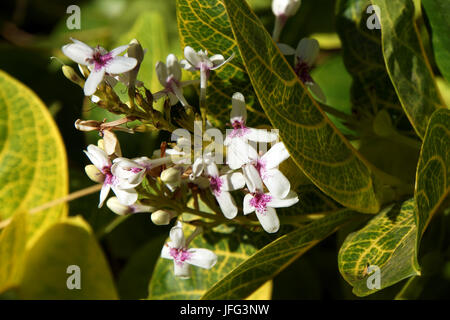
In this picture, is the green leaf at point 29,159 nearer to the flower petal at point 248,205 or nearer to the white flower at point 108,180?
→ the white flower at point 108,180

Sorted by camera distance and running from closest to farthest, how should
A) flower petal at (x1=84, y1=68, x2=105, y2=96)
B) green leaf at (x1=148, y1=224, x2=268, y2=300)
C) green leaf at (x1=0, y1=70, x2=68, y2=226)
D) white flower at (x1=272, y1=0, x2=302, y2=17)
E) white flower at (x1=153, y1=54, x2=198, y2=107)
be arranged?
flower petal at (x1=84, y1=68, x2=105, y2=96) < white flower at (x1=153, y1=54, x2=198, y2=107) < white flower at (x1=272, y1=0, x2=302, y2=17) < green leaf at (x1=148, y1=224, x2=268, y2=300) < green leaf at (x1=0, y1=70, x2=68, y2=226)

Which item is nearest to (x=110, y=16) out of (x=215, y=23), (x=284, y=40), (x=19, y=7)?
(x=19, y=7)

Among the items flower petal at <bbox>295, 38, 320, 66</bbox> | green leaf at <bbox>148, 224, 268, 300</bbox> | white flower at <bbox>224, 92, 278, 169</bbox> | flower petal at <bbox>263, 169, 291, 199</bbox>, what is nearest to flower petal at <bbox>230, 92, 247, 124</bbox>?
white flower at <bbox>224, 92, 278, 169</bbox>

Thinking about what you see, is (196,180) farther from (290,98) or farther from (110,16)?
(110,16)

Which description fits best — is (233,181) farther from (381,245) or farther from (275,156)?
(381,245)

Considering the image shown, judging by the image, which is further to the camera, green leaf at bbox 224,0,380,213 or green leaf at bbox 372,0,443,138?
green leaf at bbox 372,0,443,138

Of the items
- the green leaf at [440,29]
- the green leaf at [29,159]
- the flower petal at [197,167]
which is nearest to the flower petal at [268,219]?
the flower petal at [197,167]

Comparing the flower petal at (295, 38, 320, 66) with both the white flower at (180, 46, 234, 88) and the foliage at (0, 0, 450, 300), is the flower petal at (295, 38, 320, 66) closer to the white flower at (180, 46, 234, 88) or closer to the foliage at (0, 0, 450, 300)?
the foliage at (0, 0, 450, 300)
